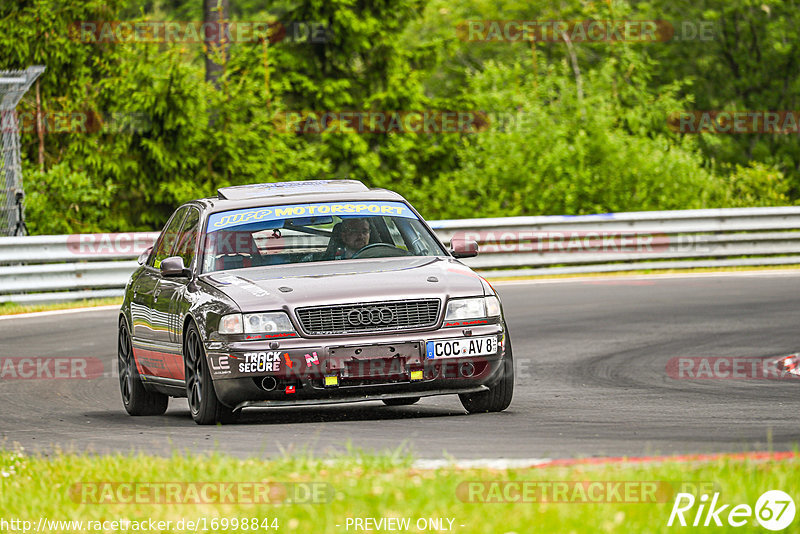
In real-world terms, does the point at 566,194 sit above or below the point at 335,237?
below

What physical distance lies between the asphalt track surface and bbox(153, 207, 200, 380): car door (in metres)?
0.41

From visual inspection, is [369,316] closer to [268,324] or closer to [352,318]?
[352,318]

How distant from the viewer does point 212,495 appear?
216 inches

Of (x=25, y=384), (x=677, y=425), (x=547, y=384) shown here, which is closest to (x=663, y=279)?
(x=547, y=384)

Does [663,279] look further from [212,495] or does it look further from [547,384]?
[212,495]

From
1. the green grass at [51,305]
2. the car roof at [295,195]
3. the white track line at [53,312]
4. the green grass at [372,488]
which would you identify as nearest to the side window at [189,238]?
the car roof at [295,195]

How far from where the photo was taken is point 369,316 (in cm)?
834

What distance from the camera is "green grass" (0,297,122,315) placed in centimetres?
1814

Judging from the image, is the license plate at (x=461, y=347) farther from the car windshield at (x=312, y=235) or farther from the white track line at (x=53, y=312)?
the white track line at (x=53, y=312)

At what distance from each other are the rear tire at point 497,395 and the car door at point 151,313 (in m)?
2.14

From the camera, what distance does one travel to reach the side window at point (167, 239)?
10.9 metres

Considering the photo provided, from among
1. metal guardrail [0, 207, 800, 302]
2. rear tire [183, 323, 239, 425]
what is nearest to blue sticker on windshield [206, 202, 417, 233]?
rear tire [183, 323, 239, 425]

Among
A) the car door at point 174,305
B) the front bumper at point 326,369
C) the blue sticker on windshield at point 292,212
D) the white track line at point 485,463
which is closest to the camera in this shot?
the white track line at point 485,463

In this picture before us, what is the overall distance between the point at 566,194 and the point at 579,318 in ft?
33.2
